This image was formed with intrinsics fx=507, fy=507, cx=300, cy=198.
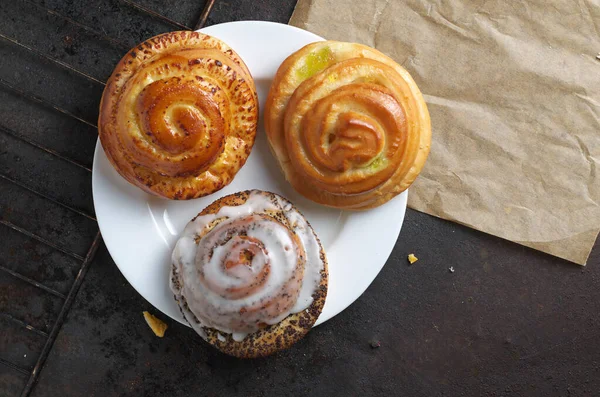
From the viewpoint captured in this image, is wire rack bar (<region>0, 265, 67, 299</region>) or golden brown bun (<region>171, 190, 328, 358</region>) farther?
wire rack bar (<region>0, 265, 67, 299</region>)

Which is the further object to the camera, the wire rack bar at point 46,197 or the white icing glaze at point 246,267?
the wire rack bar at point 46,197

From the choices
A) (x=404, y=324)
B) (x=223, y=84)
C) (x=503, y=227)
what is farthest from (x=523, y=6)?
(x=404, y=324)

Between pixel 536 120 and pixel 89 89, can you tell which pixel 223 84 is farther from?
pixel 536 120

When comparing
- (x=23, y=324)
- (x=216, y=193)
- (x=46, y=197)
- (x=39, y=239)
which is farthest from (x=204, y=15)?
(x=23, y=324)

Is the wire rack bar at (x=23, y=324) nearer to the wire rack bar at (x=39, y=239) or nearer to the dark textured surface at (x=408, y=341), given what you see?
the dark textured surface at (x=408, y=341)

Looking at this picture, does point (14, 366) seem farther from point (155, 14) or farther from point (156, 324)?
point (155, 14)

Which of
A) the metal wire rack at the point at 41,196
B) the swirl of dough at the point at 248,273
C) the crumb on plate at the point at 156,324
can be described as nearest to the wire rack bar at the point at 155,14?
the metal wire rack at the point at 41,196

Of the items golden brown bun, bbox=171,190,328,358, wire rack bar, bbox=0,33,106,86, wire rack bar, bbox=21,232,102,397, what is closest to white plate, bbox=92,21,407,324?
golden brown bun, bbox=171,190,328,358

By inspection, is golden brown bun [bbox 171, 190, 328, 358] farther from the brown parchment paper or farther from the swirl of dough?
the brown parchment paper
